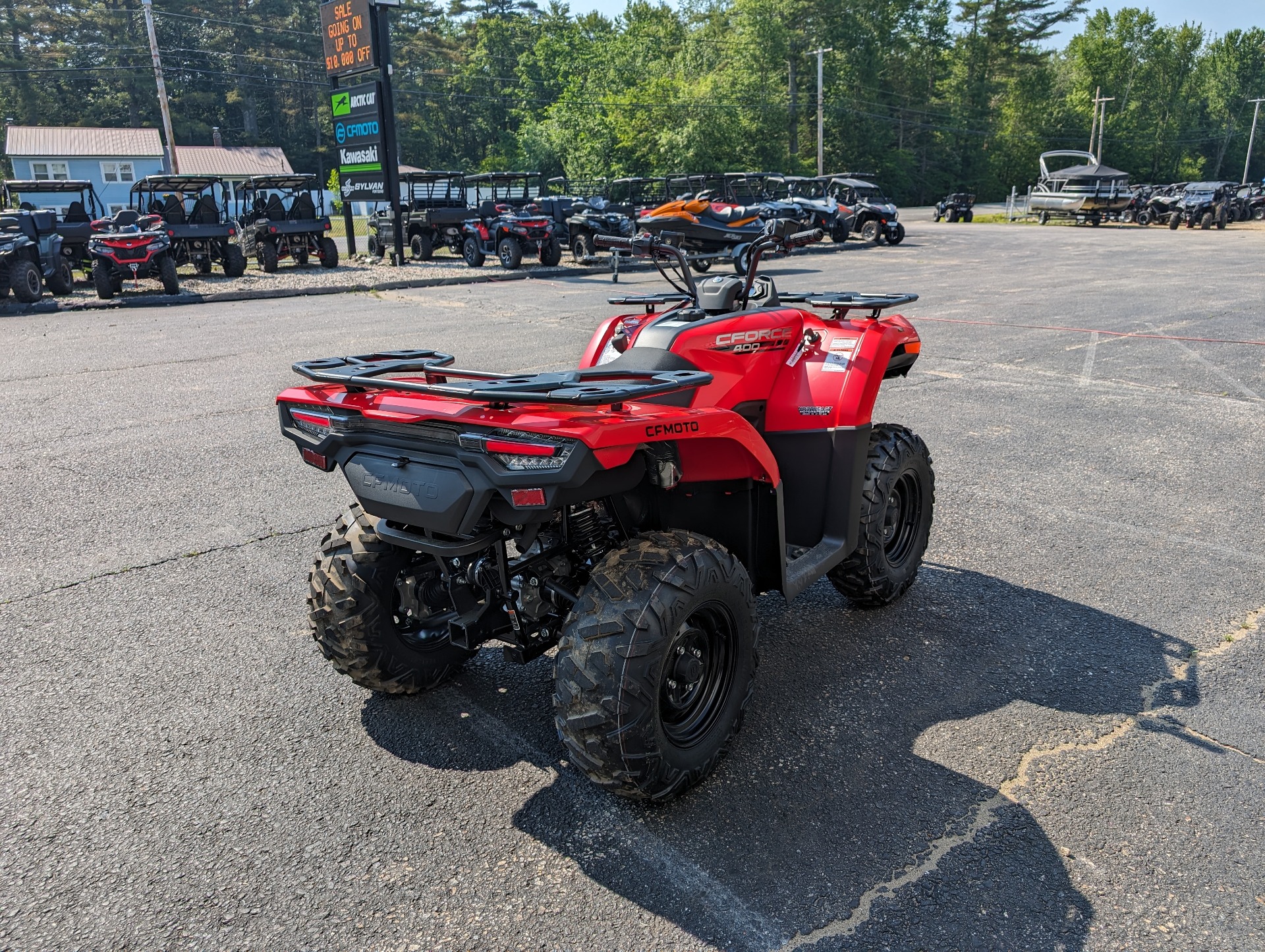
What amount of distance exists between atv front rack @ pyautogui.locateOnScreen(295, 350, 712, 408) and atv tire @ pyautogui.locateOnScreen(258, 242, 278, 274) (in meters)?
20.2

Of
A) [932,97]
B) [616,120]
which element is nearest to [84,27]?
[616,120]

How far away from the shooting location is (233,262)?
2089cm

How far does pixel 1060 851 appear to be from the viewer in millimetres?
2711

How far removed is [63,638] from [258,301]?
46.8ft

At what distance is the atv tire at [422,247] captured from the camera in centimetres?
2447

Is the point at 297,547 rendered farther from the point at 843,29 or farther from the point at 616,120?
the point at 843,29

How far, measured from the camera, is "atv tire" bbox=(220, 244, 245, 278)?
822 inches

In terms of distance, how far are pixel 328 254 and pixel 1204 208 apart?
108 ft

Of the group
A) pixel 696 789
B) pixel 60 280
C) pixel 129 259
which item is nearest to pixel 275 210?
pixel 129 259

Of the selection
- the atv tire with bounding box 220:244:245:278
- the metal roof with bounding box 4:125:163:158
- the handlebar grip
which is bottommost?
the atv tire with bounding box 220:244:245:278

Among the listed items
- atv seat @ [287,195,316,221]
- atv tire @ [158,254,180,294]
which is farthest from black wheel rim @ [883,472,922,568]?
atv seat @ [287,195,316,221]

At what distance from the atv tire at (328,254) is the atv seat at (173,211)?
3157mm

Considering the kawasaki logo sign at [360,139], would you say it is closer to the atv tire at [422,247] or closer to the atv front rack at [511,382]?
the atv tire at [422,247]

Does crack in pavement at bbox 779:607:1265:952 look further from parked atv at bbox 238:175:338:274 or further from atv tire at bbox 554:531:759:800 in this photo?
parked atv at bbox 238:175:338:274
